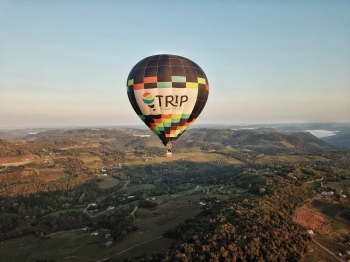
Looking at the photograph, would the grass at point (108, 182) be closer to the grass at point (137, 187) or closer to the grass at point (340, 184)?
the grass at point (137, 187)

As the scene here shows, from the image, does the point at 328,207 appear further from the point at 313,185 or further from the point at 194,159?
the point at 194,159

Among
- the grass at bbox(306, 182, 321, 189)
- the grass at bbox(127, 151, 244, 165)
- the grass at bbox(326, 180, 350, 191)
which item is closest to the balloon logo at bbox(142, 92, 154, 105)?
the grass at bbox(306, 182, 321, 189)

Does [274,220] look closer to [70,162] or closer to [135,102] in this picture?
[135,102]

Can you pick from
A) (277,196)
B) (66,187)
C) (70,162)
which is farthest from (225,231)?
(70,162)

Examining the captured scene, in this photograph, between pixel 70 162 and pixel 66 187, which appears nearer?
pixel 66 187

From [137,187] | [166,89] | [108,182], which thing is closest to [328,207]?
[166,89]

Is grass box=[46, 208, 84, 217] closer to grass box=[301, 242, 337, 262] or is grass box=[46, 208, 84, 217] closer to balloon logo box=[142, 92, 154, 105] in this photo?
A: balloon logo box=[142, 92, 154, 105]
